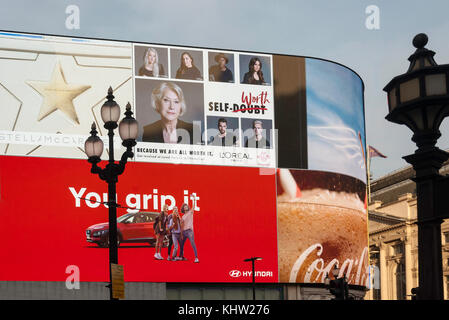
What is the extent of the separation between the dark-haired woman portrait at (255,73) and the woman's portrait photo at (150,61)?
238 inches

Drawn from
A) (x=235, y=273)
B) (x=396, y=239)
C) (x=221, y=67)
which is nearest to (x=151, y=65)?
(x=221, y=67)

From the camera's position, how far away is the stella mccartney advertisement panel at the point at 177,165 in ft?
170

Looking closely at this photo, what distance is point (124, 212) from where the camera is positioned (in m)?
52.9

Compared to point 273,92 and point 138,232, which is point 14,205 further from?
point 273,92

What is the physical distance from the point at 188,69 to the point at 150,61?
2.79 metres

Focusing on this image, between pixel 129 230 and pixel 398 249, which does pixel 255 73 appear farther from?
pixel 398 249

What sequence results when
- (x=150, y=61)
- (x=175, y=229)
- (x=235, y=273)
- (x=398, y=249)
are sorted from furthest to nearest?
(x=398, y=249)
(x=150, y=61)
(x=235, y=273)
(x=175, y=229)

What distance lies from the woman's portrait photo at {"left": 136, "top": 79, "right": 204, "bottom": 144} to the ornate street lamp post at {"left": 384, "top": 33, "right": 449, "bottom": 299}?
4642 centimetres

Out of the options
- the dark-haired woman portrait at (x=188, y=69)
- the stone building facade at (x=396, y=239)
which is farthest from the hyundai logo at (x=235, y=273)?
the stone building facade at (x=396, y=239)

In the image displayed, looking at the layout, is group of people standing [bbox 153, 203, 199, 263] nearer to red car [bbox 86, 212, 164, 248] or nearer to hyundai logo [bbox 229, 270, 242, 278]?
red car [bbox 86, 212, 164, 248]

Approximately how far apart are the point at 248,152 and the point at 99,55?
12290mm

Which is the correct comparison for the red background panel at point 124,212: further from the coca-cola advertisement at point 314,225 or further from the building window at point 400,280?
the building window at point 400,280
